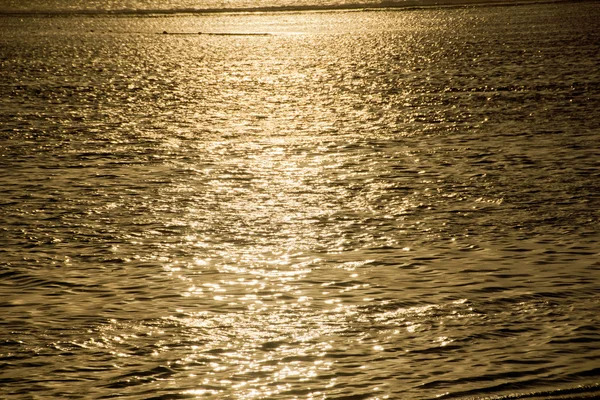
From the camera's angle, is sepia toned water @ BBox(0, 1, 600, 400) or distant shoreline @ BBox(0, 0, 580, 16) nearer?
sepia toned water @ BBox(0, 1, 600, 400)

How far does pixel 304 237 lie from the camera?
281 inches

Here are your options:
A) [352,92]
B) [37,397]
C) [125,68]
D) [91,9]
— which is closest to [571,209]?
[37,397]

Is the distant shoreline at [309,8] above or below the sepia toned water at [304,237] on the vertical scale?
above

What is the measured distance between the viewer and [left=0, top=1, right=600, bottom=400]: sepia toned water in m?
5.11

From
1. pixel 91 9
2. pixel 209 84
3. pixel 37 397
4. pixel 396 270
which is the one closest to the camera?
pixel 37 397

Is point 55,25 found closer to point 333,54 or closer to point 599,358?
point 333,54

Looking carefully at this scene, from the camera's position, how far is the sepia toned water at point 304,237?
5.11 meters

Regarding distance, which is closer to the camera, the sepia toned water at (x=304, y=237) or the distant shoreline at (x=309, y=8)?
the sepia toned water at (x=304, y=237)

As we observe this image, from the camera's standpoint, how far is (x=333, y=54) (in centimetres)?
1864

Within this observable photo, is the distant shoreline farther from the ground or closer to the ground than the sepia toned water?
farther from the ground

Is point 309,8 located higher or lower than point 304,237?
higher

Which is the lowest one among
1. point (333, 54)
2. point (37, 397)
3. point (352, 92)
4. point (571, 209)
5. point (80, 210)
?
point (37, 397)

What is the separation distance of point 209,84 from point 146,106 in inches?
89.7

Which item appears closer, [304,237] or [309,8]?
[304,237]
